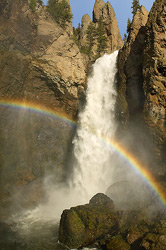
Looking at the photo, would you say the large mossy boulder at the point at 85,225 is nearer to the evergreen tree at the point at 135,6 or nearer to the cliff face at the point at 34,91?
the cliff face at the point at 34,91

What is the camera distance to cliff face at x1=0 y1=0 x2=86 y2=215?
65.5 ft

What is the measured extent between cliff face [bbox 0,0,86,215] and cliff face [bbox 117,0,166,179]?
5940mm

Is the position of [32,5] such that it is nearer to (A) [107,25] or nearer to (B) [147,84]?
(B) [147,84]

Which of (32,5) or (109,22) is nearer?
(32,5)

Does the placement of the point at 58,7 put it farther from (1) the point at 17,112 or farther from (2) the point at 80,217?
(2) the point at 80,217

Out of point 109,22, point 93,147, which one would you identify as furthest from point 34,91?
point 109,22

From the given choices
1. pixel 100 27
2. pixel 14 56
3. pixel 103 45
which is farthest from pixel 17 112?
pixel 100 27

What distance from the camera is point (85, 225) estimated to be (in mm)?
12977

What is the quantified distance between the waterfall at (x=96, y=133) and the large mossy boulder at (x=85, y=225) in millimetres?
7262

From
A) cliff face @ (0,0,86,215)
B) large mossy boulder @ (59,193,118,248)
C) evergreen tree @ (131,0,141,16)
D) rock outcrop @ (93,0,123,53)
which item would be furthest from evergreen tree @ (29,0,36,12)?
rock outcrop @ (93,0,123,53)

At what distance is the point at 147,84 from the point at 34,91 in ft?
39.3

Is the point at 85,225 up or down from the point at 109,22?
down

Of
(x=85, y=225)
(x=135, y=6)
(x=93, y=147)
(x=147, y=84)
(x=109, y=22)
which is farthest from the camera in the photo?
(x=109, y=22)

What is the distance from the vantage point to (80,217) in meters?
13.4
